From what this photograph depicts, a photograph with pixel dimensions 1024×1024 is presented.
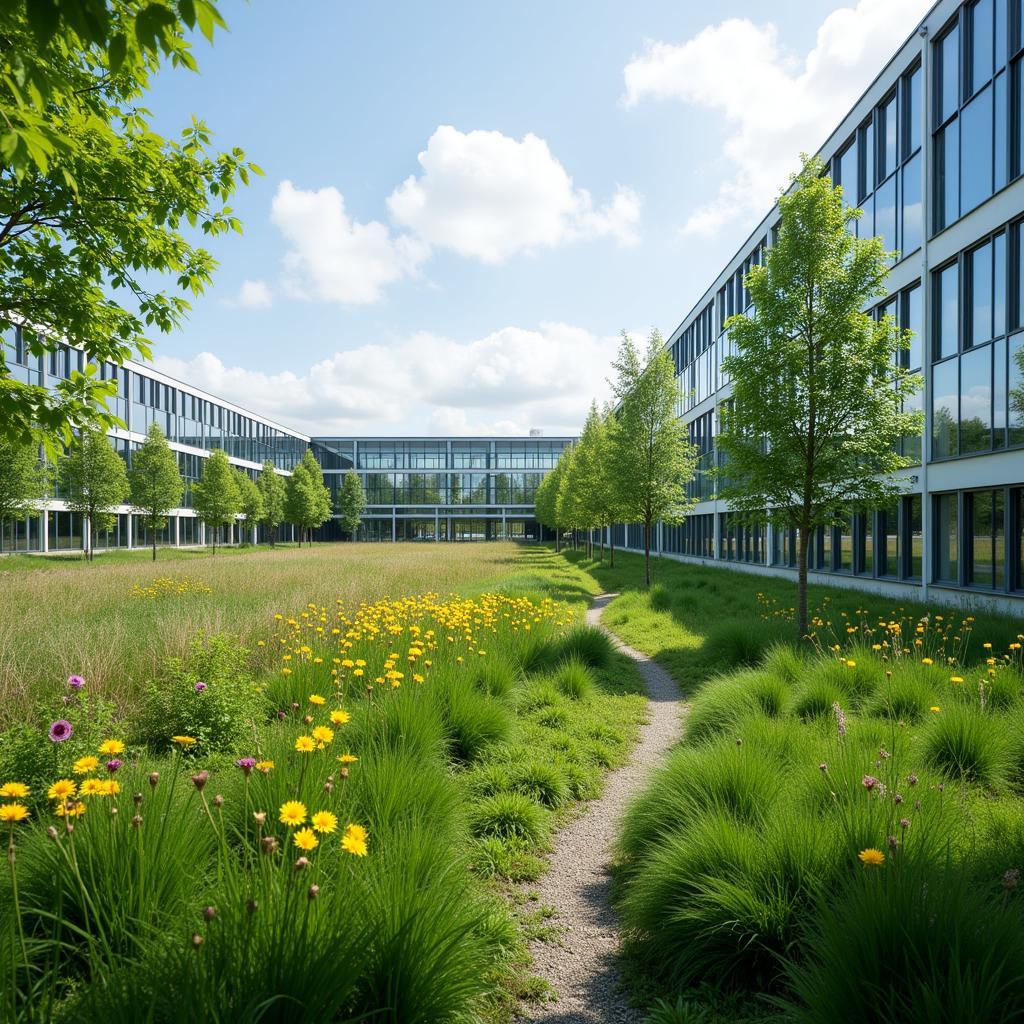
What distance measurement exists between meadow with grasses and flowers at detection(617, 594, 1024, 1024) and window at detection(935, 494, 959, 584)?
11.1 meters

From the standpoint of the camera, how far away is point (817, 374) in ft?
39.2

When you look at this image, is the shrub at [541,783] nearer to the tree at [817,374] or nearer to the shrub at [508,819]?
the shrub at [508,819]

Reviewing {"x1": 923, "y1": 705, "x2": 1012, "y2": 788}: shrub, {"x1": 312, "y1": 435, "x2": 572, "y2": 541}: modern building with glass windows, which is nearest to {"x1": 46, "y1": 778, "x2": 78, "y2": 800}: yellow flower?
{"x1": 923, "y1": 705, "x2": 1012, "y2": 788}: shrub

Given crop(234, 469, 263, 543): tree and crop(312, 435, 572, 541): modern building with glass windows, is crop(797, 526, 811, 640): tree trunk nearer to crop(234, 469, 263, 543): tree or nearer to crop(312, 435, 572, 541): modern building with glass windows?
crop(234, 469, 263, 543): tree

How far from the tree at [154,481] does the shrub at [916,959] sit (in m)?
46.1

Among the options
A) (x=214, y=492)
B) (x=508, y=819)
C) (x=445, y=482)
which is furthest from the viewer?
(x=445, y=482)

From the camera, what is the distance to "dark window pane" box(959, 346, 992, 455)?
14.5m

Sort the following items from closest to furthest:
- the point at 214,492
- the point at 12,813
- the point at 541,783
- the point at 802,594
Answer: the point at 12,813 < the point at 541,783 < the point at 802,594 < the point at 214,492

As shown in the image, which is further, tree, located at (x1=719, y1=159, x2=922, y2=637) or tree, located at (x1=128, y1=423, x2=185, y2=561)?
tree, located at (x1=128, y1=423, x2=185, y2=561)

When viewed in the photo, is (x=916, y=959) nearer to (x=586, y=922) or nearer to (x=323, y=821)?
(x=586, y=922)

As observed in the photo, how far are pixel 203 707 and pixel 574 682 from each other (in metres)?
4.62

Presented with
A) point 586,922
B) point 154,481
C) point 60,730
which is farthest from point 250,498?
point 586,922

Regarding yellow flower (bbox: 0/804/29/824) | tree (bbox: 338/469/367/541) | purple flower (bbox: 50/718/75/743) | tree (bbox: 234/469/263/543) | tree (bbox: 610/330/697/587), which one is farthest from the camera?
tree (bbox: 338/469/367/541)

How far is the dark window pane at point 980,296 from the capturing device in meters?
14.6
